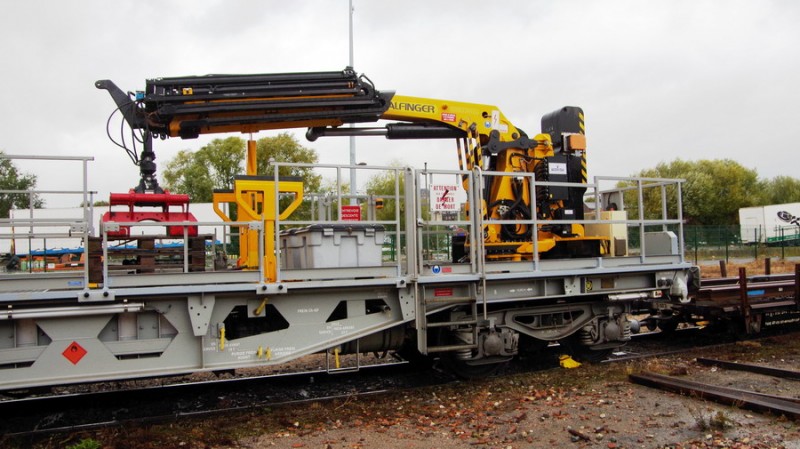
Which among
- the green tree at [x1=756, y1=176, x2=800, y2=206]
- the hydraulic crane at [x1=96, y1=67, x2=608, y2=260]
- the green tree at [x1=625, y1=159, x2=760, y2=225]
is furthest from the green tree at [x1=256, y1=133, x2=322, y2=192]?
the green tree at [x1=756, y1=176, x2=800, y2=206]

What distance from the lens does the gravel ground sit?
6.00 m

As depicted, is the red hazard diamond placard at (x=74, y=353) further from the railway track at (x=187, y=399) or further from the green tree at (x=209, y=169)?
the green tree at (x=209, y=169)

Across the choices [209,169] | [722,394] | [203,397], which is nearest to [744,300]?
[722,394]

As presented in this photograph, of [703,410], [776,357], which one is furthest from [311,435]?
[776,357]

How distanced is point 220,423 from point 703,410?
17.9 feet

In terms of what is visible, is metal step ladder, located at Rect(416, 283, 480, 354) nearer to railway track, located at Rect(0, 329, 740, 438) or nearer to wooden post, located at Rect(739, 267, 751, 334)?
railway track, located at Rect(0, 329, 740, 438)

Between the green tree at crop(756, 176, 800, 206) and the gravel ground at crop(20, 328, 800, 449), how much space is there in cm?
7074

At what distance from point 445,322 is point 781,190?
82.9 meters

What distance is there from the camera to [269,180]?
7469 mm

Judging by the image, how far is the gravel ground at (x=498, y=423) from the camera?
6.00 m

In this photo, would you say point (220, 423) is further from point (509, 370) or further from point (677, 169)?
point (677, 169)

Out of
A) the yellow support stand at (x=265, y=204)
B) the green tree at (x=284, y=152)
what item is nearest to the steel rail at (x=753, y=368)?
the yellow support stand at (x=265, y=204)

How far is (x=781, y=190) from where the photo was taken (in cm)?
7544

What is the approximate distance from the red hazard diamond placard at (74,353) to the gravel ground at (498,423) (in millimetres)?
820
